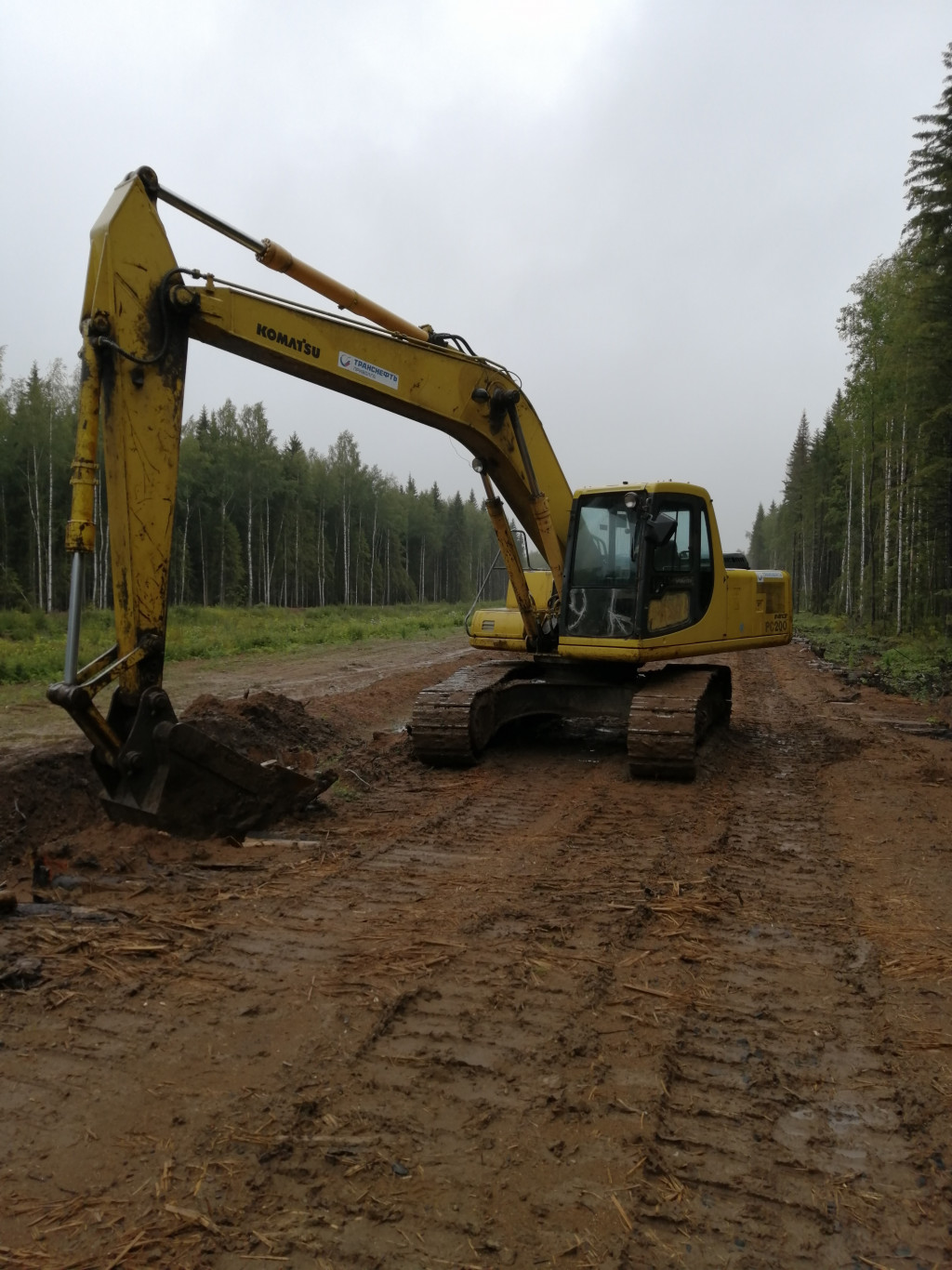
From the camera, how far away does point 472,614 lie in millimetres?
10172

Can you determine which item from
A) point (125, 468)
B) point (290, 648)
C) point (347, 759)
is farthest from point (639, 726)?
point (290, 648)

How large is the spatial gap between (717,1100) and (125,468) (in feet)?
15.3

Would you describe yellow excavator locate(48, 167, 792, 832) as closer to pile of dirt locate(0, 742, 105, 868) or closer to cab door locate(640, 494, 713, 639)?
cab door locate(640, 494, 713, 639)

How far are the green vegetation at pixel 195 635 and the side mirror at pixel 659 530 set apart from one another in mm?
12069

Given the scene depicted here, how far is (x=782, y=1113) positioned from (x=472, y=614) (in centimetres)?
747

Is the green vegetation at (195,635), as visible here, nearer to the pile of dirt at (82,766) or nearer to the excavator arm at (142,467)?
the pile of dirt at (82,766)

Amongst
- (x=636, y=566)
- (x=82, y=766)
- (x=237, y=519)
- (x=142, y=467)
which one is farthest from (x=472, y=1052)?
(x=237, y=519)

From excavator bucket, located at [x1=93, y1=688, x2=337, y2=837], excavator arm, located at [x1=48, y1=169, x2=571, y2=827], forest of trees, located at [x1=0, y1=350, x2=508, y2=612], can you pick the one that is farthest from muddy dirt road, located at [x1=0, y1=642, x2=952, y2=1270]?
forest of trees, located at [x1=0, y1=350, x2=508, y2=612]

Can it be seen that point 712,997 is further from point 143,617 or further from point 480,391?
point 480,391

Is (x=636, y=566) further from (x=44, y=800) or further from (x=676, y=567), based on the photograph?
(x=44, y=800)

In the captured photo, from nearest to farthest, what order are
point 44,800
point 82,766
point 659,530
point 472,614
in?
point 44,800 < point 82,766 < point 659,530 < point 472,614

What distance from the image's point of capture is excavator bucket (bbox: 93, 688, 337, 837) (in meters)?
5.53

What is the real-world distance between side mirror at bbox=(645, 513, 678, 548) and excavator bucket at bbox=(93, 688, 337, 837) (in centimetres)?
442

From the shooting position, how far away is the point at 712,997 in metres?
3.86
